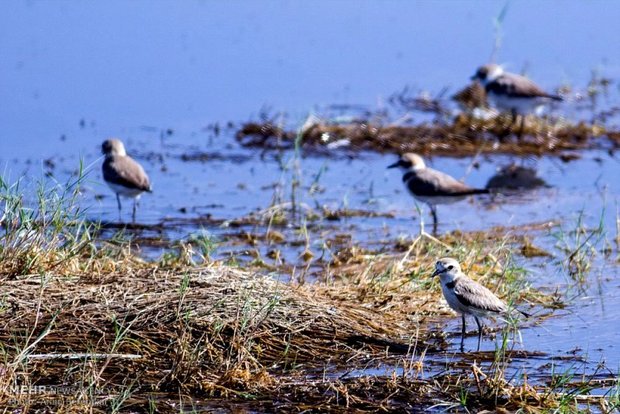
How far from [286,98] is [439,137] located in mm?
2241

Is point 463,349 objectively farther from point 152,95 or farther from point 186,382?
point 152,95

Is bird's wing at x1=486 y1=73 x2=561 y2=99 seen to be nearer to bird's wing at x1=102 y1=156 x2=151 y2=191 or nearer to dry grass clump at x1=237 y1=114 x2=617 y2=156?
dry grass clump at x1=237 y1=114 x2=617 y2=156

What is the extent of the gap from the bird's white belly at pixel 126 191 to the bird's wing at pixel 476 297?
4.54m

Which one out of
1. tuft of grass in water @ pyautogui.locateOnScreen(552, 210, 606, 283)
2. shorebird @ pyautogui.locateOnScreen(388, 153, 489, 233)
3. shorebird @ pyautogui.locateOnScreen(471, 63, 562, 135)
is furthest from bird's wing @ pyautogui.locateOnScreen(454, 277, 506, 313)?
shorebird @ pyautogui.locateOnScreen(471, 63, 562, 135)

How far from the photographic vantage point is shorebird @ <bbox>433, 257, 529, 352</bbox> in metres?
7.53

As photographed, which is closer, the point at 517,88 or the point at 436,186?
the point at 436,186

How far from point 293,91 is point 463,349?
29.6 ft

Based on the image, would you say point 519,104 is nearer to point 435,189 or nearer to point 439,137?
point 439,137

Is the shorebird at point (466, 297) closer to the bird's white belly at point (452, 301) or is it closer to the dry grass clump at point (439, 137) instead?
the bird's white belly at point (452, 301)

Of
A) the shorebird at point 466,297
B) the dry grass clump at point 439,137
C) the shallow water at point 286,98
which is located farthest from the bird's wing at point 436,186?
the shorebird at point 466,297

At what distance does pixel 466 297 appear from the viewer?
24.7 ft

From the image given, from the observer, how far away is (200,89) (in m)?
16.2

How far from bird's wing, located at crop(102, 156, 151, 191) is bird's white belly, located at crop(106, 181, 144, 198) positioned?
0.14 ft

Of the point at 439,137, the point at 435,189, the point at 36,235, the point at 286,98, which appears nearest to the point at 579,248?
the point at 435,189
